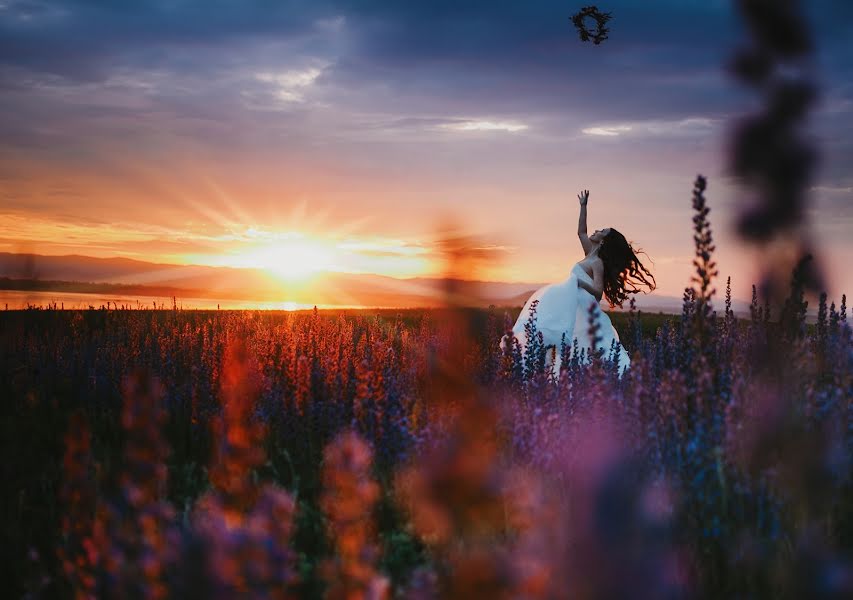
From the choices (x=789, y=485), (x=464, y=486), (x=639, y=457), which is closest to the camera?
(x=464, y=486)

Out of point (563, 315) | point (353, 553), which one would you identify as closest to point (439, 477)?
point (353, 553)

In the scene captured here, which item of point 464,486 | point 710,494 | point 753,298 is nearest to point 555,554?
point 464,486

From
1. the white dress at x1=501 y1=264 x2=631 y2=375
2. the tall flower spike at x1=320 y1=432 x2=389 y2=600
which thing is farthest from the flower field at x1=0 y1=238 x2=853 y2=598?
the white dress at x1=501 y1=264 x2=631 y2=375

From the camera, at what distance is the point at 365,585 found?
76.7 inches

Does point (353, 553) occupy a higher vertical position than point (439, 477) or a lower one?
lower

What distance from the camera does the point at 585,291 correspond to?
1030cm

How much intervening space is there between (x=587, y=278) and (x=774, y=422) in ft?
21.9

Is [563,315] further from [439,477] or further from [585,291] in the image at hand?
[439,477]

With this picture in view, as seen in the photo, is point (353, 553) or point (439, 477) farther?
point (353, 553)

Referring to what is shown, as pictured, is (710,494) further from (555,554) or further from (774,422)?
(555,554)

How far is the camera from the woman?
9.95 metres

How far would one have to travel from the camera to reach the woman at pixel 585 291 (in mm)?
9945

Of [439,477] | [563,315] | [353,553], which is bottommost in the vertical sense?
[353,553]


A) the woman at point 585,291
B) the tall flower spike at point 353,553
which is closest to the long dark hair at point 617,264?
the woman at point 585,291
